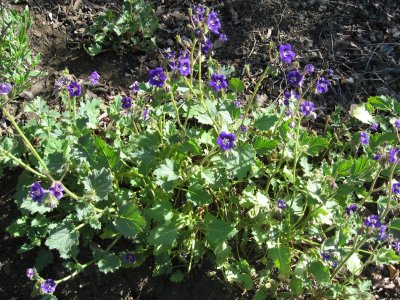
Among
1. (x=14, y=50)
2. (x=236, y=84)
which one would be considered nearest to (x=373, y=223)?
(x=236, y=84)

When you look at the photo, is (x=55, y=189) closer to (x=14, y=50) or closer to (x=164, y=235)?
(x=164, y=235)

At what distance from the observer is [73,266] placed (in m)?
3.41

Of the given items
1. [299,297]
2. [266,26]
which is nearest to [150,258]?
[299,297]

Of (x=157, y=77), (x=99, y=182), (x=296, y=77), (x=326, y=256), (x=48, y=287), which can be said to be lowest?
(x=326, y=256)

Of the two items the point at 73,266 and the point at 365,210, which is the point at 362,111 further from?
the point at 73,266

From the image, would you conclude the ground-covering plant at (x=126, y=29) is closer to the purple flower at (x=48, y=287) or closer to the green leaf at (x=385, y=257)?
the purple flower at (x=48, y=287)

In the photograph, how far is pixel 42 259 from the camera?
12.0ft

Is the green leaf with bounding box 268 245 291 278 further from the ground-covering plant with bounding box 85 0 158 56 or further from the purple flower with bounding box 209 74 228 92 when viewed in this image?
the ground-covering plant with bounding box 85 0 158 56

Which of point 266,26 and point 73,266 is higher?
point 266,26

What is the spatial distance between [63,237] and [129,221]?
0.42 m

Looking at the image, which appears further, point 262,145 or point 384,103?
point 384,103

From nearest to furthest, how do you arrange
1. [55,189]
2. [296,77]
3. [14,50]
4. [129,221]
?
1. [55,189]
2. [296,77]
3. [129,221]
4. [14,50]

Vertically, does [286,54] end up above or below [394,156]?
above

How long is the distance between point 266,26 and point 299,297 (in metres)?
2.73
